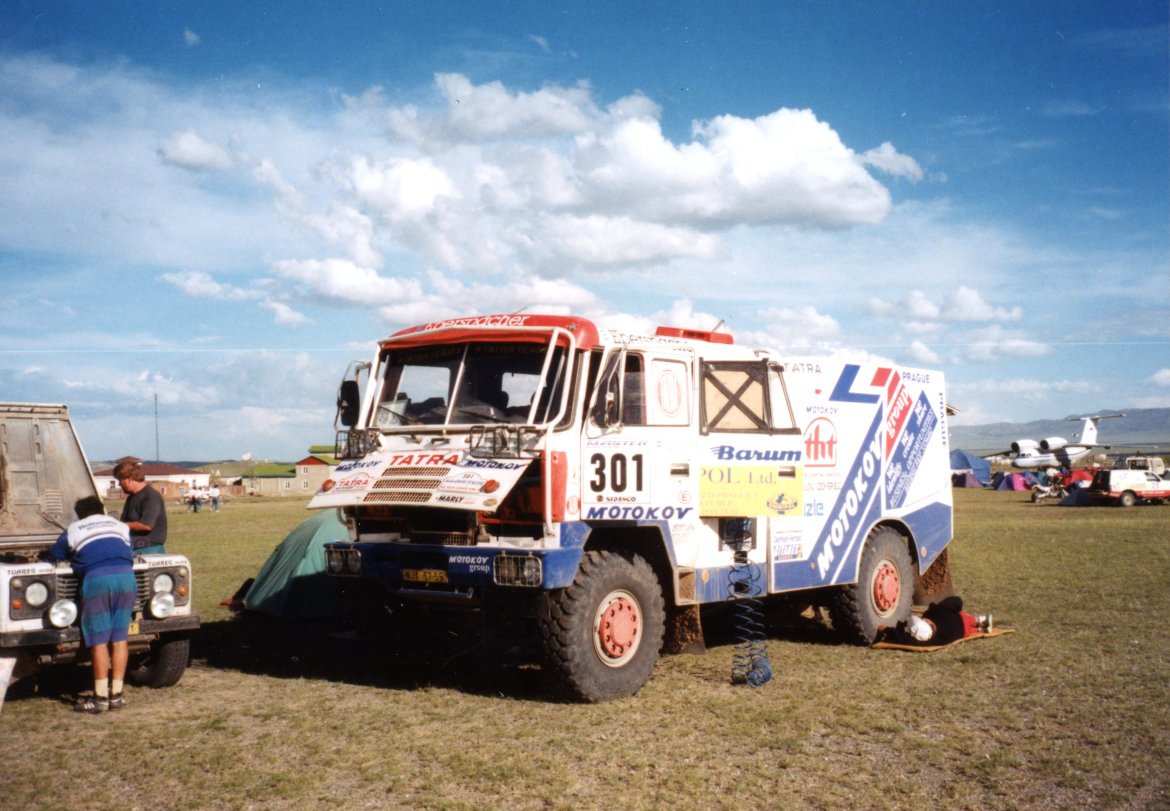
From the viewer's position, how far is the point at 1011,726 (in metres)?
7.42

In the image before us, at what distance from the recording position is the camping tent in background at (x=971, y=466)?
72.7 meters

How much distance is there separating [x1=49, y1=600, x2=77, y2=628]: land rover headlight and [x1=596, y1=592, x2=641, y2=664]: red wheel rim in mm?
4063

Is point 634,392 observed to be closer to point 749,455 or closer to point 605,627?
point 749,455

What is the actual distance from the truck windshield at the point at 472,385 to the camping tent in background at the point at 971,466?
6769cm

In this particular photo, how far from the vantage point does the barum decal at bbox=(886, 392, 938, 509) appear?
38.0 feet

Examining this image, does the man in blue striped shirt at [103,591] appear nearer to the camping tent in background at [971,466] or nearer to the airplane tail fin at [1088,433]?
the camping tent in background at [971,466]

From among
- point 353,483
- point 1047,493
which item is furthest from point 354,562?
point 1047,493

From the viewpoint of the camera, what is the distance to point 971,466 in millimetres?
73688

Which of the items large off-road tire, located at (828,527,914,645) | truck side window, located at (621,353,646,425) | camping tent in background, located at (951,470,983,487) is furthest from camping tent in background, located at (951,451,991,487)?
truck side window, located at (621,353,646,425)

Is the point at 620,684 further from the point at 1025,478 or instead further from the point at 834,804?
the point at 1025,478

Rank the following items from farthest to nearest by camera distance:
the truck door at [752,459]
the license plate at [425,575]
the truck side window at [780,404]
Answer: the truck side window at [780,404] < the truck door at [752,459] < the license plate at [425,575]

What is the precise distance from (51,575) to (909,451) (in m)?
8.91

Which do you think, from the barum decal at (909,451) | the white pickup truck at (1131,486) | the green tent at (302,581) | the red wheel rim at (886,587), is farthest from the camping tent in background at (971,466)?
the green tent at (302,581)

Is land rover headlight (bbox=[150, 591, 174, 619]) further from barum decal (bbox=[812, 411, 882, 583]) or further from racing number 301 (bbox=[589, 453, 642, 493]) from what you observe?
barum decal (bbox=[812, 411, 882, 583])
